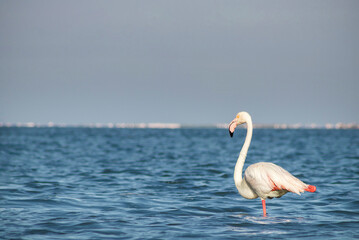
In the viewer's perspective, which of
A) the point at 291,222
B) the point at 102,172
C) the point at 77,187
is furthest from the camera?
the point at 102,172

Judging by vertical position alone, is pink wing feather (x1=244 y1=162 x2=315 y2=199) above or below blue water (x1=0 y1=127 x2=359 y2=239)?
above

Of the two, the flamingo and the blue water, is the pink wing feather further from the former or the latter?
the blue water

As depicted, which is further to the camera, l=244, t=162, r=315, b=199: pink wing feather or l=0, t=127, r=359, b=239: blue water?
l=244, t=162, r=315, b=199: pink wing feather

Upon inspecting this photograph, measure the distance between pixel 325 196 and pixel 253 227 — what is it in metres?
5.47

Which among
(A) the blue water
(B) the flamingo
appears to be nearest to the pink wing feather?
(B) the flamingo

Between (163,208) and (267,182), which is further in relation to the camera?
(163,208)

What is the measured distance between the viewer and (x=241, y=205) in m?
13.4

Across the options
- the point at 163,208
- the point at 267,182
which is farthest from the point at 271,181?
the point at 163,208

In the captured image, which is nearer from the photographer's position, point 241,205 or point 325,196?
point 241,205

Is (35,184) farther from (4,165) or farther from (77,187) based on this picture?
(4,165)

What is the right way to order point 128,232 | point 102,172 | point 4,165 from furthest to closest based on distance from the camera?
point 4,165, point 102,172, point 128,232

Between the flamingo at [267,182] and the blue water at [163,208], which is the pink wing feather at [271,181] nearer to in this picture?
the flamingo at [267,182]

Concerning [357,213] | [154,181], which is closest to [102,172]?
[154,181]

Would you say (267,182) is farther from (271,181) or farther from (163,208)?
(163,208)
